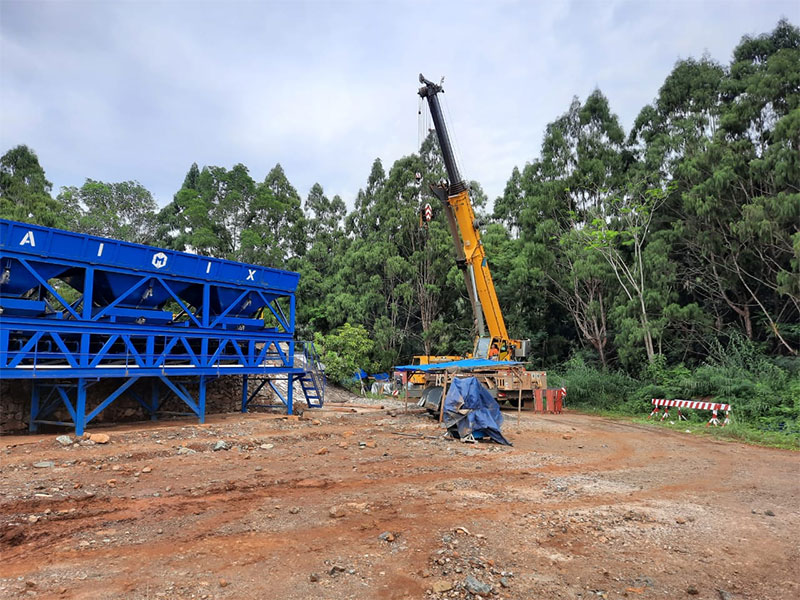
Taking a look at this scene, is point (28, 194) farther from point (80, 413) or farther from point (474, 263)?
point (474, 263)

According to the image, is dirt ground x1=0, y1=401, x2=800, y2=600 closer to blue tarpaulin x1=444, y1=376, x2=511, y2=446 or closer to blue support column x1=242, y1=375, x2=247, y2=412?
blue tarpaulin x1=444, y1=376, x2=511, y2=446

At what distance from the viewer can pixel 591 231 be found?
76.9 ft

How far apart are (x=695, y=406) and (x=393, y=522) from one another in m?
15.0

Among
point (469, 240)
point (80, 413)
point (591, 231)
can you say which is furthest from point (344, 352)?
point (80, 413)

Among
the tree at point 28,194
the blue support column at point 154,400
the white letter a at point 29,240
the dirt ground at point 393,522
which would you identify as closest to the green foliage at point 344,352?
the blue support column at point 154,400

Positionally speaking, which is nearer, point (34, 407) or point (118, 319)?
point (34, 407)

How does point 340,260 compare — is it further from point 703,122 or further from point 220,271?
point 703,122

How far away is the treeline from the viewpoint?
62.5 ft

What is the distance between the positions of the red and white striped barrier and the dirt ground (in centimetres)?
435

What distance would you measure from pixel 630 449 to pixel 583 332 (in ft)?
52.4

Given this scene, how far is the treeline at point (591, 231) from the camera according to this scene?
62.5 ft

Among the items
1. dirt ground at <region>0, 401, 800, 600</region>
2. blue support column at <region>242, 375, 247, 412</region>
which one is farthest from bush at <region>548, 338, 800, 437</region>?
blue support column at <region>242, 375, 247, 412</region>

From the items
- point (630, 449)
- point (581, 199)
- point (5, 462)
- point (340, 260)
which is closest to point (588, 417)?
point (630, 449)

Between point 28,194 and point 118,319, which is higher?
point 28,194
